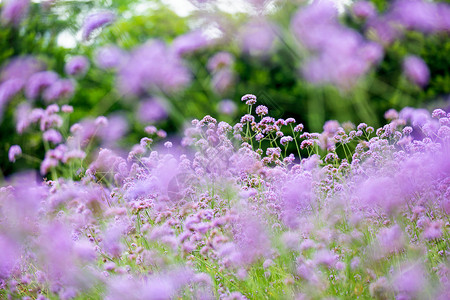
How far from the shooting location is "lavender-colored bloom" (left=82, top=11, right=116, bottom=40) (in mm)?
2264

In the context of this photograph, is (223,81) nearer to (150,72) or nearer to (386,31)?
(150,72)

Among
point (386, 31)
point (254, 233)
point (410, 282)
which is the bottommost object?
point (254, 233)

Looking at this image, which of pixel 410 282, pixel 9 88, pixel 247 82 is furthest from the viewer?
pixel 247 82

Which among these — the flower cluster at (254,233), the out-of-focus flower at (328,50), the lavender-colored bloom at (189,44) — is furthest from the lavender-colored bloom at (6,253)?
the out-of-focus flower at (328,50)

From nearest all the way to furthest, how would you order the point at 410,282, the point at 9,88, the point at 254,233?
1. the point at 410,282
2. the point at 254,233
3. the point at 9,88

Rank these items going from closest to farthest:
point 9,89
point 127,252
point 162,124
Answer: point 127,252 < point 9,89 < point 162,124

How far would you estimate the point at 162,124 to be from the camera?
18.8 ft

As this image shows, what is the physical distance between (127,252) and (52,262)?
59 centimetres

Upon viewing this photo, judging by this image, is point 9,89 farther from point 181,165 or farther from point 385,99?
point 385,99

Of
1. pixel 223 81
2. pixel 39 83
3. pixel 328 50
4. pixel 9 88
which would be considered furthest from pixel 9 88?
pixel 328 50

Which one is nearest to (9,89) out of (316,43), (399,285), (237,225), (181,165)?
(181,165)

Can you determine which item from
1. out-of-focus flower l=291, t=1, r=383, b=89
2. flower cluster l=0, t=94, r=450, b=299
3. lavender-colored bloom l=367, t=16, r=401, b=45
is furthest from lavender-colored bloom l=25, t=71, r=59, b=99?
lavender-colored bloom l=367, t=16, r=401, b=45

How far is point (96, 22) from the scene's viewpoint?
2.27 m

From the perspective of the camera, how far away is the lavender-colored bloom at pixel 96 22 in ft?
7.43
